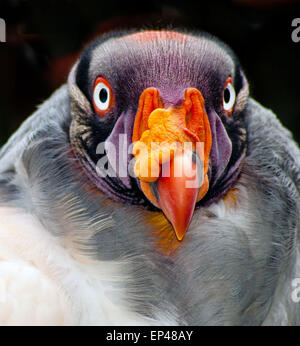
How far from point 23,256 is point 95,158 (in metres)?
0.44

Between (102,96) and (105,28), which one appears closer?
(102,96)

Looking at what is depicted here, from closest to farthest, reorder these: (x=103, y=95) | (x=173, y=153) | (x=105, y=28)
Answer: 1. (x=173, y=153)
2. (x=103, y=95)
3. (x=105, y=28)

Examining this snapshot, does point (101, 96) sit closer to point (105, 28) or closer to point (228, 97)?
point (228, 97)

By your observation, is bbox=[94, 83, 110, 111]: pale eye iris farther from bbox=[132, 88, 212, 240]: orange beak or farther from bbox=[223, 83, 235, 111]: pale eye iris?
bbox=[223, 83, 235, 111]: pale eye iris

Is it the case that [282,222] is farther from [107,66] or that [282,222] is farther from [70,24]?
[70,24]

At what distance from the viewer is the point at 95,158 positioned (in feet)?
6.70

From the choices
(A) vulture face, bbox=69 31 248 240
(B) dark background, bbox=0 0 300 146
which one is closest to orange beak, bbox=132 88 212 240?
(A) vulture face, bbox=69 31 248 240

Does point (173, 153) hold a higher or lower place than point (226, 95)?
lower

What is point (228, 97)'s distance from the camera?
2.00m

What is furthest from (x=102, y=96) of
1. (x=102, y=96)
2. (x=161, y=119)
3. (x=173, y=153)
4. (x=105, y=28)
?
(x=105, y=28)

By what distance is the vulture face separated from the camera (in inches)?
66.2

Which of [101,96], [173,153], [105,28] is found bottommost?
[173,153]

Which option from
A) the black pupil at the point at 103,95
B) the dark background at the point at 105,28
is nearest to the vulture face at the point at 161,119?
the black pupil at the point at 103,95

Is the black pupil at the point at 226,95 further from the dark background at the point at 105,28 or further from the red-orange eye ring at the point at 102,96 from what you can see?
the dark background at the point at 105,28
